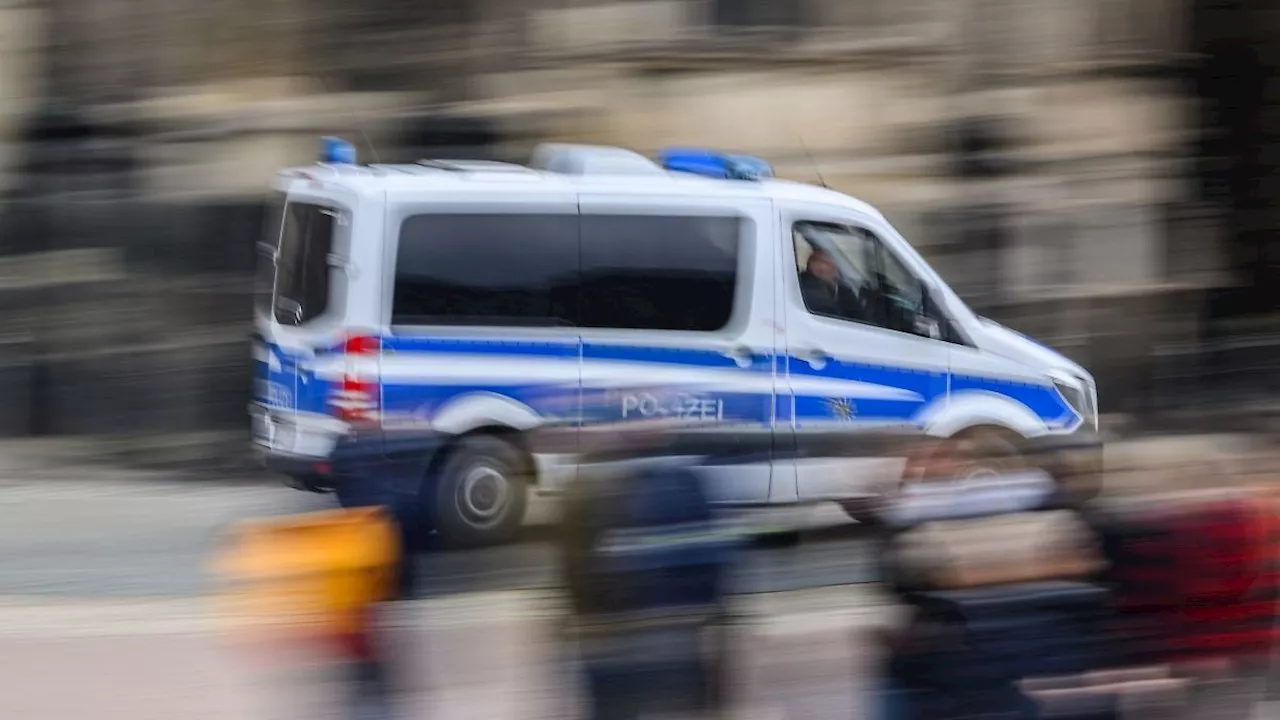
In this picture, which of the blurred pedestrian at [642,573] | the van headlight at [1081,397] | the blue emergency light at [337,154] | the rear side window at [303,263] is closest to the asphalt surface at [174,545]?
the blurred pedestrian at [642,573]

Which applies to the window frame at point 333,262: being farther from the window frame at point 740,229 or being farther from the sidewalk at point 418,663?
the sidewalk at point 418,663

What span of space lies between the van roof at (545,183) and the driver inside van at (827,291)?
334 mm

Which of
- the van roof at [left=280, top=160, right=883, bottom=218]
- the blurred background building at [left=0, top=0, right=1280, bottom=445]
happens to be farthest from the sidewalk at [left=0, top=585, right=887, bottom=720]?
→ the blurred background building at [left=0, top=0, right=1280, bottom=445]

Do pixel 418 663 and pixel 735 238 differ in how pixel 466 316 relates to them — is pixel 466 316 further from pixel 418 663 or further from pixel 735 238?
pixel 418 663

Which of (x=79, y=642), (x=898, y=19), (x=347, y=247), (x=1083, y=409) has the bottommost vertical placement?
(x=79, y=642)

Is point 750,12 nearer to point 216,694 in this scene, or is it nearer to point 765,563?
point 216,694

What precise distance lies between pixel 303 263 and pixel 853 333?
9.71 ft

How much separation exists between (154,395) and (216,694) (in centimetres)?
612

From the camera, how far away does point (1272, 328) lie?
13523mm

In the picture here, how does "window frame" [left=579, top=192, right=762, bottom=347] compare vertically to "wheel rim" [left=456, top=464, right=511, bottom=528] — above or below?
above

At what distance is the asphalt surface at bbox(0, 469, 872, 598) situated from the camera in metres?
4.25

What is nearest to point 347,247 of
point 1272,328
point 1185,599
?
point 1185,599

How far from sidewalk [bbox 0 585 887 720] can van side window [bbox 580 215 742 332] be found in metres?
2.54

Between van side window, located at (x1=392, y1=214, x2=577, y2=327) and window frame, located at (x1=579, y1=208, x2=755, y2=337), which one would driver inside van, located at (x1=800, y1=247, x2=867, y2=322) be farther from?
van side window, located at (x1=392, y1=214, x2=577, y2=327)
